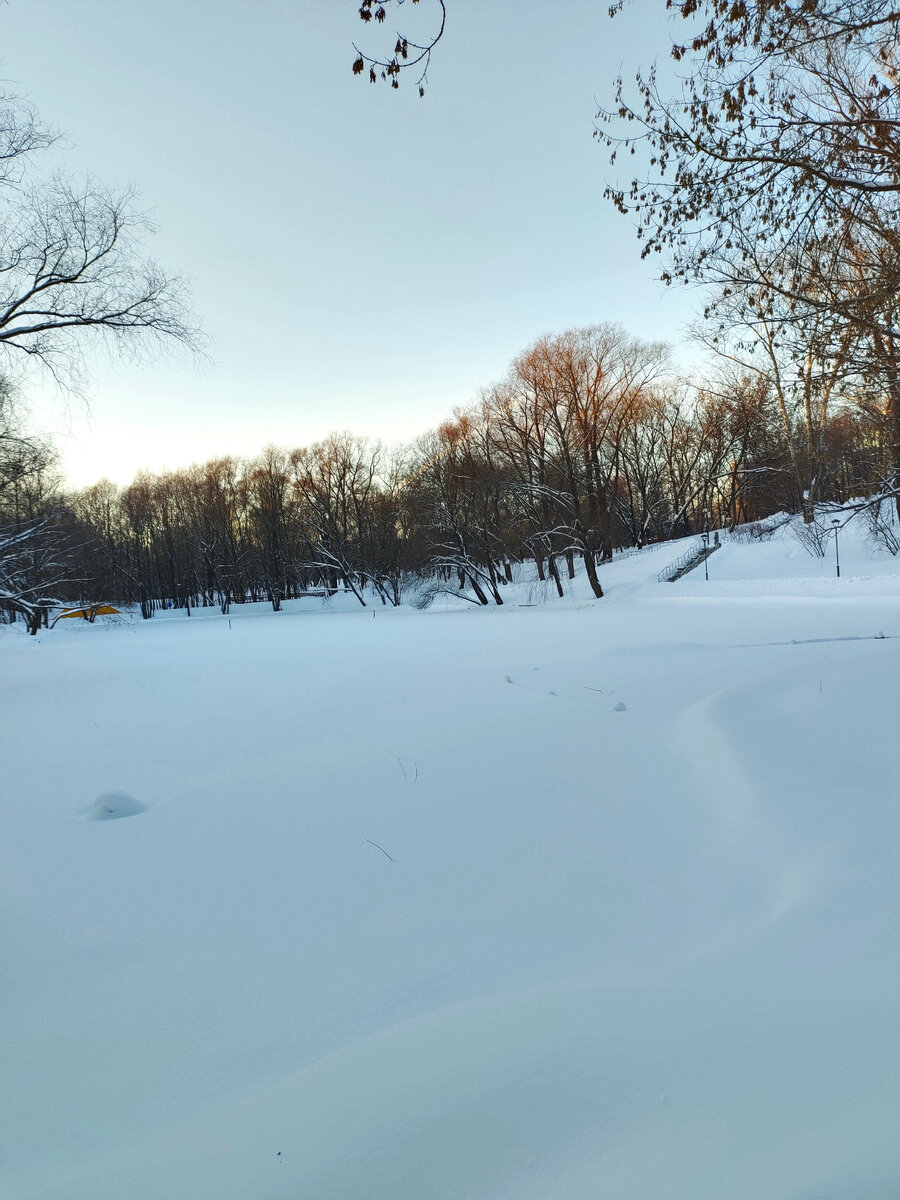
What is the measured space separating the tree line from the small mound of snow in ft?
26.7

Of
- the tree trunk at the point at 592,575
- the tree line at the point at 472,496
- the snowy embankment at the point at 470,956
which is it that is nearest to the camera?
the snowy embankment at the point at 470,956

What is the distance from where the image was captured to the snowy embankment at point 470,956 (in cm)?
186

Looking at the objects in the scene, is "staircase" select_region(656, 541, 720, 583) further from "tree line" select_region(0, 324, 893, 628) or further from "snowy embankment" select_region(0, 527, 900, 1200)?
"snowy embankment" select_region(0, 527, 900, 1200)

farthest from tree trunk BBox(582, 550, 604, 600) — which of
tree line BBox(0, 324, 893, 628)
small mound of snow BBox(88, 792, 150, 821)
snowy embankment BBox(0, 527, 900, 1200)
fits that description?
small mound of snow BBox(88, 792, 150, 821)

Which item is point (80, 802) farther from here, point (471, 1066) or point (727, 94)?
point (727, 94)

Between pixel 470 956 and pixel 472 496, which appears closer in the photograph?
pixel 470 956

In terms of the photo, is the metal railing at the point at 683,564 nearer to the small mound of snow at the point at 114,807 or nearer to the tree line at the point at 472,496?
the tree line at the point at 472,496

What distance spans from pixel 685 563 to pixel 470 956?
3217 cm

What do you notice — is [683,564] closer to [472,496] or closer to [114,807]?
[472,496]

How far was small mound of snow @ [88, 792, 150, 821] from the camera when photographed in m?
4.67

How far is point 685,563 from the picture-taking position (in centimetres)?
3241

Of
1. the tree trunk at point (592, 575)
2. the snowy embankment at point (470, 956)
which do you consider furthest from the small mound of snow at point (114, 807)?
the tree trunk at point (592, 575)

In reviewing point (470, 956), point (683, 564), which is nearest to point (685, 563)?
point (683, 564)

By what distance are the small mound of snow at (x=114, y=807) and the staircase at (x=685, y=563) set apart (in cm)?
2863
